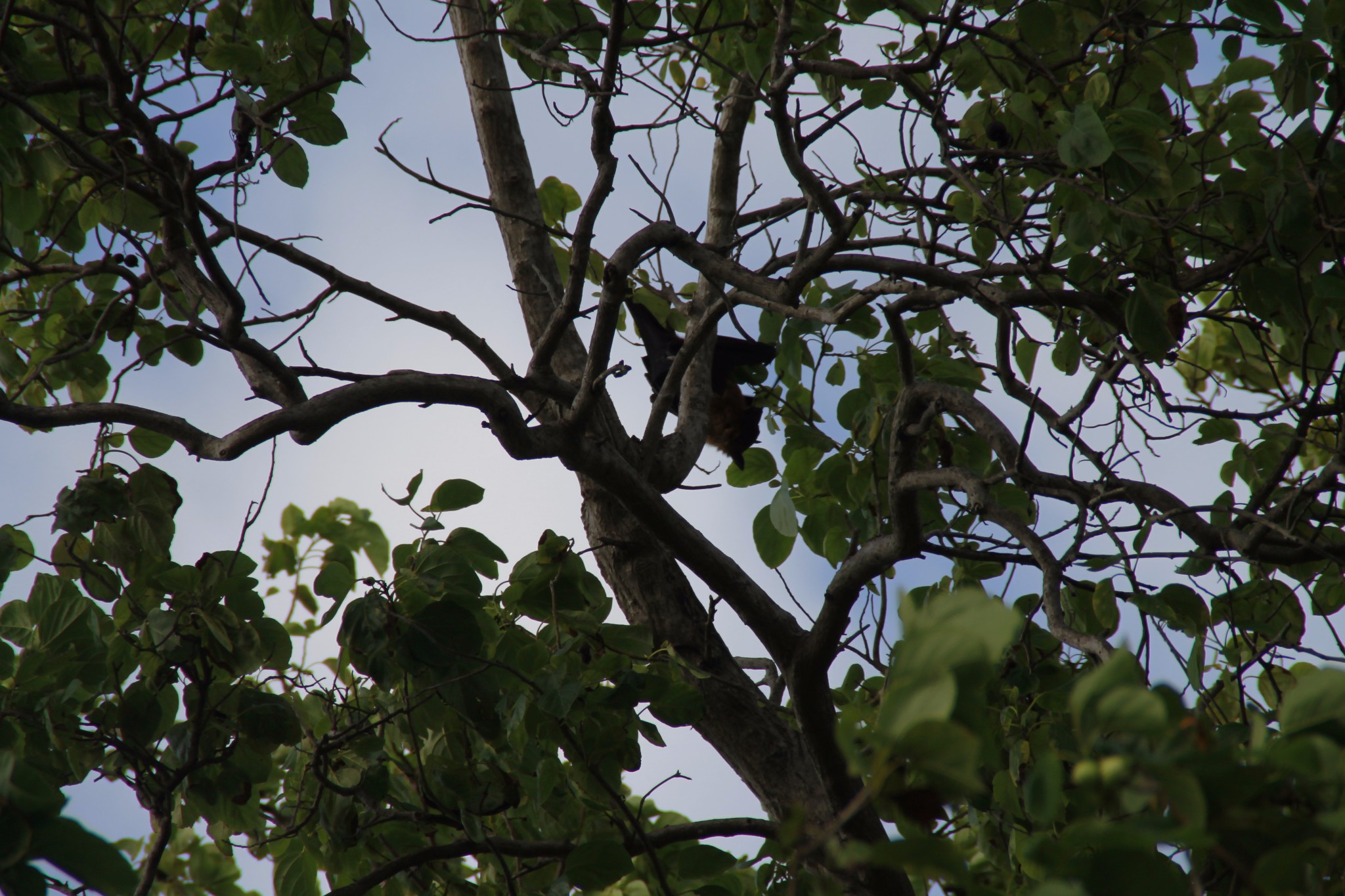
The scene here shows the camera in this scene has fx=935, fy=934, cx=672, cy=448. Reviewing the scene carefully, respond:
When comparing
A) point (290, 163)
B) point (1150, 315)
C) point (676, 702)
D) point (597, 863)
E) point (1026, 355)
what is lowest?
point (597, 863)

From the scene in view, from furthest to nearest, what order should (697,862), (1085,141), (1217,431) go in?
(1217,431) < (697,862) < (1085,141)

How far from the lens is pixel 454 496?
7.75 ft

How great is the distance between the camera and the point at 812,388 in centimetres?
312

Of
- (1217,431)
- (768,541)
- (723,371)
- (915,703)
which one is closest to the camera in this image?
(915,703)

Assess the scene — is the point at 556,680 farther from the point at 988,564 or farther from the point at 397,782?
the point at 988,564

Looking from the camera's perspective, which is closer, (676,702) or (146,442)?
(676,702)

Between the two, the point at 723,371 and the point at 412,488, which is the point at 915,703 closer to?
the point at 412,488

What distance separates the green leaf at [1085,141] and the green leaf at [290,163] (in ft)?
6.58

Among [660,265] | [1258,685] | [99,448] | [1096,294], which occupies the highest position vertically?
[660,265]

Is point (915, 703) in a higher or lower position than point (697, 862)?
lower

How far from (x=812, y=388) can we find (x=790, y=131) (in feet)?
3.32

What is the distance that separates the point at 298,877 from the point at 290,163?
1.99 m

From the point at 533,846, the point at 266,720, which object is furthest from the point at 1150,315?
the point at 266,720

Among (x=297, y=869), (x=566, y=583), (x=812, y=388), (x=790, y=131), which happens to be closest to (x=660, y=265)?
(x=812, y=388)
